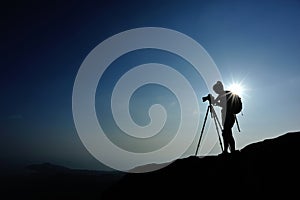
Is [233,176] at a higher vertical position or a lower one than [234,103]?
lower

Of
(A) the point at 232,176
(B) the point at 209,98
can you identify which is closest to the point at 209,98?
(B) the point at 209,98

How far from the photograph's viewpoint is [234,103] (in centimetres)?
1404

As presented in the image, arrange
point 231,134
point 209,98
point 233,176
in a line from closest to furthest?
point 233,176
point 231,134
point 209,98

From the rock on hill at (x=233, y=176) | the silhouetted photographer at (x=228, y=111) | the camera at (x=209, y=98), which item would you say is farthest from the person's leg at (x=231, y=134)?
the camera at (x=209, y=98)

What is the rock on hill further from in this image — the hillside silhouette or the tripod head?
the tripod head

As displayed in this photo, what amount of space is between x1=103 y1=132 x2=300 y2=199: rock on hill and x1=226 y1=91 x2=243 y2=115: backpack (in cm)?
218

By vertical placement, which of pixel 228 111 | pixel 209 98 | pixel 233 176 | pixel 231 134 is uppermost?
pixel 209 98

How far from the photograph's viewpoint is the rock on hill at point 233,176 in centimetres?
1034

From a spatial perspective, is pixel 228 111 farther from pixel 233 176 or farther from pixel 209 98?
pixel 233 176

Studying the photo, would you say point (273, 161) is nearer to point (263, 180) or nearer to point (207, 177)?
point (263, 180)

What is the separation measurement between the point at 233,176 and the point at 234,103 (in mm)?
4109

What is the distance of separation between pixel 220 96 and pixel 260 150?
3.53 m

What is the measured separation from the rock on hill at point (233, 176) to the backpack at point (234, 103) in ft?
7.15

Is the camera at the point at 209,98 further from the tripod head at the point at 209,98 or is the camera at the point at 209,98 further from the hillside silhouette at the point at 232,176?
the hillside silhouette at the point at 232,176
